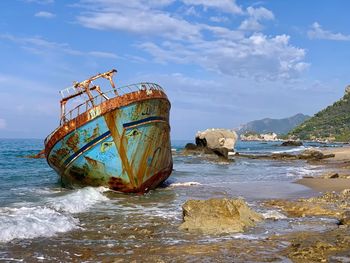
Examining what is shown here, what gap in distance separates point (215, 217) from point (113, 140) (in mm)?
5633

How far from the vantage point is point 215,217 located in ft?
26.3

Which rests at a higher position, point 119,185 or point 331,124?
point 331,124

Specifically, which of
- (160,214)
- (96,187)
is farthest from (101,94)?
(160,214)

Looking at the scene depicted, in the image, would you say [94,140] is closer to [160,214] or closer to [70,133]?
[70,133]

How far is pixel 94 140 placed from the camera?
42.1 feet

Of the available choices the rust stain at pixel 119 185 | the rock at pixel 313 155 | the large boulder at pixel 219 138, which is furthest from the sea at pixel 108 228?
the large boulder at pixel 219 138

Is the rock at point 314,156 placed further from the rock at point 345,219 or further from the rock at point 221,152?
the rock at point 345,219

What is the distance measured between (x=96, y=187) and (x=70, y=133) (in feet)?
6.85

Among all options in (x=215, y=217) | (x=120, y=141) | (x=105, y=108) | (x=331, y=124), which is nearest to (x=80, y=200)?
(x=120, y=141)

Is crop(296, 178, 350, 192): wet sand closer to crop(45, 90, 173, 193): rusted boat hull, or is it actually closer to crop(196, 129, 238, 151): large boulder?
crop(45, 90, 173, 193): rusted boat hull

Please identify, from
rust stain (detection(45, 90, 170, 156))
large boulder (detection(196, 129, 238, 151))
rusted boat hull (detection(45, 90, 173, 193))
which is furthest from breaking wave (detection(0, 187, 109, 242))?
large boulder (detection(196, 129, 238, 151))

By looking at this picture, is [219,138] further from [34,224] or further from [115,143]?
[34,224]

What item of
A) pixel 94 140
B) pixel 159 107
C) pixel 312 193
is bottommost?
pixel 312 193

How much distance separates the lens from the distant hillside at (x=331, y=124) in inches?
5131
